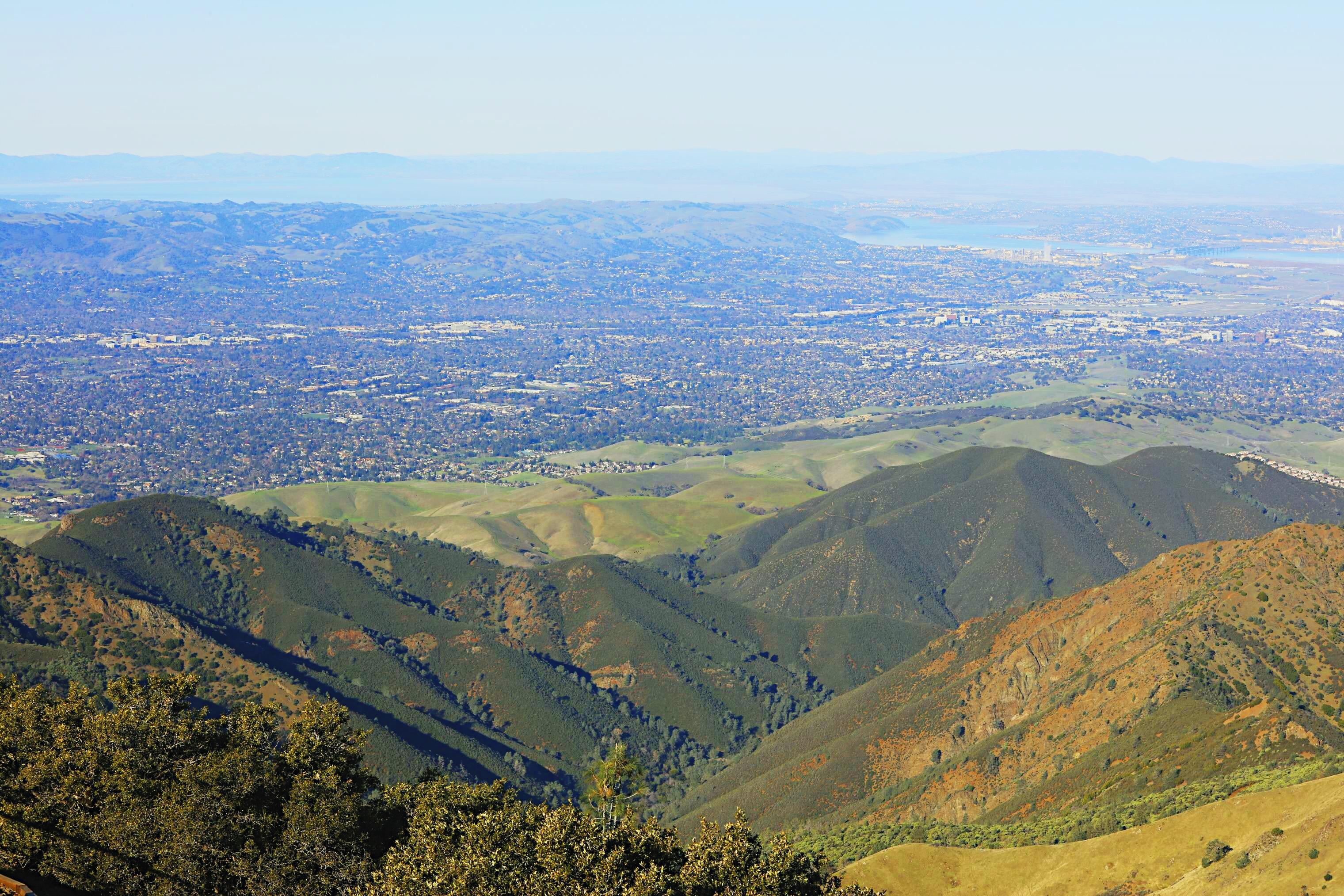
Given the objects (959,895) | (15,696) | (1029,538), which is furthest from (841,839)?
(1029,538)

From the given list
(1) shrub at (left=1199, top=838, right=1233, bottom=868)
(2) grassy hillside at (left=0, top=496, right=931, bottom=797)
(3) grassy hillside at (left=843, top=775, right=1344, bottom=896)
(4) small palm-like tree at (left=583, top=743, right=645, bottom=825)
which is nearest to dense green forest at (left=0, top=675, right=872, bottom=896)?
(4) small palm-like tree at (left=583, top=743, right=645, bottom=825)

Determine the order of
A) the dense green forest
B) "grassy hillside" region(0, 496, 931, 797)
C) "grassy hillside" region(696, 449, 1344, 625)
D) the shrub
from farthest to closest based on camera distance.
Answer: "grassy hillside" region(696, 449, 1344, 625)
"grassy hillside" region(0, 496, 931, 797)
the shrub
the dense green forest

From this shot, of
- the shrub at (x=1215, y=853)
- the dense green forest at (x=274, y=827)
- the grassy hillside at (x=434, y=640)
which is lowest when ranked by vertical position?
the grassy hillside at (x=434, y=640)

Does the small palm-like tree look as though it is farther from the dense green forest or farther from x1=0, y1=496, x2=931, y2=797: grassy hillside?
x1=0, y1=496, x2=931, y2=797: grassy hillside

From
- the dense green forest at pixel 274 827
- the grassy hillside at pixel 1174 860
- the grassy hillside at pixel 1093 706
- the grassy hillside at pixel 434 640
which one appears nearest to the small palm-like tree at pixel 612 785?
the dense green forest at pixel 274 827

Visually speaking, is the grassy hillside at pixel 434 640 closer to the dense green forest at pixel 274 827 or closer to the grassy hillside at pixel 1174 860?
the dense green forest at pixel 274 827

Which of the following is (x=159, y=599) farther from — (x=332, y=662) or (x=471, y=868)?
(x=471, y=868)
